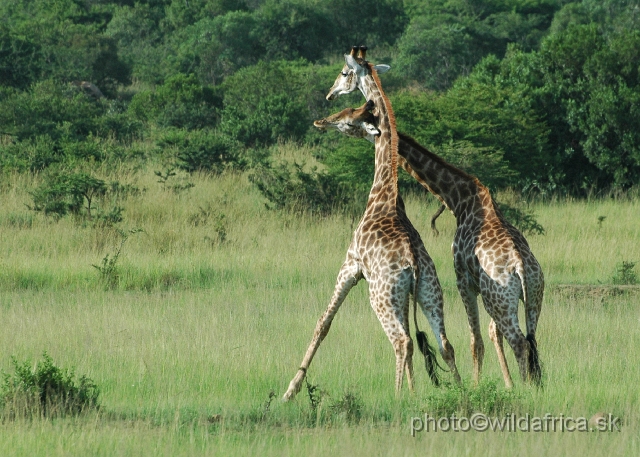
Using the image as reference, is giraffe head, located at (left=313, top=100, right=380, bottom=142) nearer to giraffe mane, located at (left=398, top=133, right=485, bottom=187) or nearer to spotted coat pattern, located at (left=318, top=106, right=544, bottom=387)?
spotted coat pattern, located at (left=318, top=106, right=544, bottom=387)

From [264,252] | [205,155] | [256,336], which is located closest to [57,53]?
[205,155]

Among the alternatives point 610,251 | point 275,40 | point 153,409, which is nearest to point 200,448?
point 153,409

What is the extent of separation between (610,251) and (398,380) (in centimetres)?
666

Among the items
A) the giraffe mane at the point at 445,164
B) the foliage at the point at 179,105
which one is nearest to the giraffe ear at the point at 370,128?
the giraffe mane at the point at 445,164

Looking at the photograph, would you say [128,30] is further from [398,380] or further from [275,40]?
[398,380]

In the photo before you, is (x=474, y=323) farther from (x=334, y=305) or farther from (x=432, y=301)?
(x=334, y=305)

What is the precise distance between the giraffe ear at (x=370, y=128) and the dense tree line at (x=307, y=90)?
771 centimetres

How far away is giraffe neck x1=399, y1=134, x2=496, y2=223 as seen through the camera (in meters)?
6.76

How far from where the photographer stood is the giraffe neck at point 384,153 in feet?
21.3

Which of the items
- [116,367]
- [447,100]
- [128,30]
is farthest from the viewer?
[128,30]

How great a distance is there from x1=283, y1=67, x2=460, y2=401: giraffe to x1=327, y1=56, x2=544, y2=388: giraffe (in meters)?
0.41

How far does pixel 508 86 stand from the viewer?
61.6ft

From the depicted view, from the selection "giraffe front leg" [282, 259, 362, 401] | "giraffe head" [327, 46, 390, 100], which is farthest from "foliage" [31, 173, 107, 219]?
"giraffe front leg" [282, 259, 362, 401]

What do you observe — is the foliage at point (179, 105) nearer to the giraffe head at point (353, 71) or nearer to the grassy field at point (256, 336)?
the grassy field at point (256, 336)
